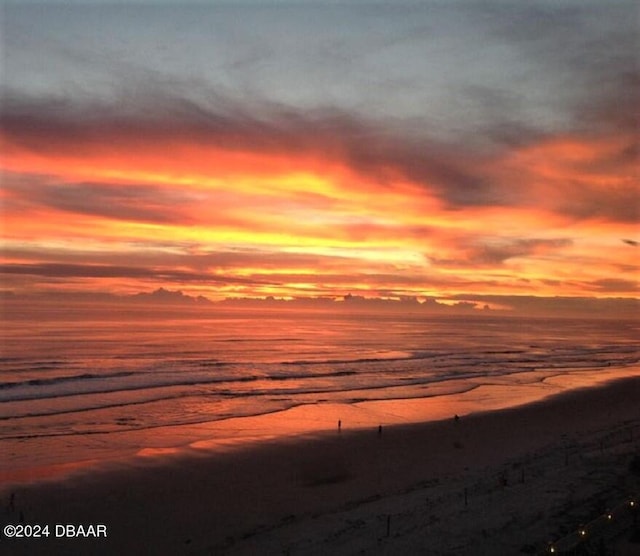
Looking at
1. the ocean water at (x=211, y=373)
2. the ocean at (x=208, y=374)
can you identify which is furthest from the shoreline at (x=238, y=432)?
the ocean water at (x=211, y=373)

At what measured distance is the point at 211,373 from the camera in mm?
48188

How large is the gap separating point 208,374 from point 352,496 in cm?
3009

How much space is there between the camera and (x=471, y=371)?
54906 mm

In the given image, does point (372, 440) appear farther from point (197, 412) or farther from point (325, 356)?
point (325, 356)

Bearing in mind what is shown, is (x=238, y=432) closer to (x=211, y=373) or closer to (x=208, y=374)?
(x=208, y=374)

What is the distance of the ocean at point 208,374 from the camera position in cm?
3109

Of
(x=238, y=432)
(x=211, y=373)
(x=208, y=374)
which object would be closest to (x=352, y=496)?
(x=238, y=432)

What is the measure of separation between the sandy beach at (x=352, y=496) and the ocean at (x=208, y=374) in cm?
611

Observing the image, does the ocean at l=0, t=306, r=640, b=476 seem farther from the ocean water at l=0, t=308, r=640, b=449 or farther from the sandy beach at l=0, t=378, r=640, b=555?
the sandy beach at l=0, t=378, r=640, b=555

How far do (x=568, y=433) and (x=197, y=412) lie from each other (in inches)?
795

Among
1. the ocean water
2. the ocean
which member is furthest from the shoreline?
the ocean water

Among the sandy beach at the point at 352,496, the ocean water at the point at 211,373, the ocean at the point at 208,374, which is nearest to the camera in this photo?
the sandy beach at the point at 352,496

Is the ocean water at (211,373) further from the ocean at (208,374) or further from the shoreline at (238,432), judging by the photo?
the shoreline at (238,432)

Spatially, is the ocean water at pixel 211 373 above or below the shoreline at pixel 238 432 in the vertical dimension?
above
